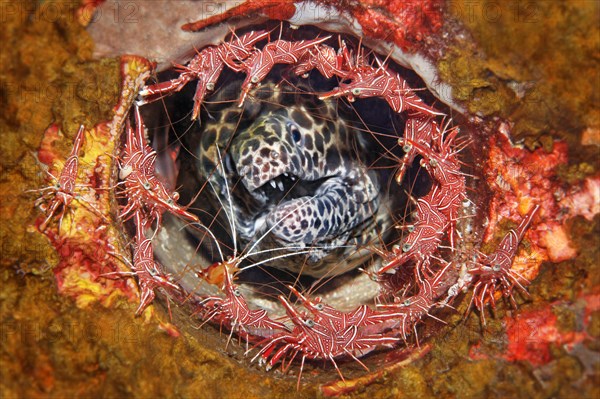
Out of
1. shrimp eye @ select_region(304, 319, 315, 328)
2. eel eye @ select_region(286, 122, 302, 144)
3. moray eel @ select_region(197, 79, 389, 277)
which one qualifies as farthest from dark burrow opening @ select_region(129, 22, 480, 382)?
shrimp eye @ select_region(304, 319, 315, 328)

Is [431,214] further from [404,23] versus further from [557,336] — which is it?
[404,23]

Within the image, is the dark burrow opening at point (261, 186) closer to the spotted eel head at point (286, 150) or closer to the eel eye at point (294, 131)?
the spotted eel head at point (286, 150)

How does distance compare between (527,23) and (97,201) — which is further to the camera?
(97,201)

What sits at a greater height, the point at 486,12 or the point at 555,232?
the point at 486,12

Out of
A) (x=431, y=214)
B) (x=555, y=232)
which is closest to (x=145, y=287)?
(x=431, y=214)

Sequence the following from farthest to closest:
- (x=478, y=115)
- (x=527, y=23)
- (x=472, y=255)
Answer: (x=472, y=255) < (x=478, y=115) < (x=527, y=23)

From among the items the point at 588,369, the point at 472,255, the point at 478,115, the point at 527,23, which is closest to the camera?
the point at 527,23
